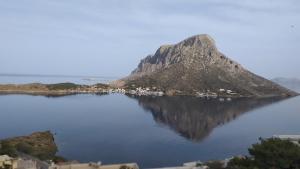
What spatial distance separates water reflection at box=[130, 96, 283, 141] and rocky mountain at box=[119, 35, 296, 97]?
22.7 m

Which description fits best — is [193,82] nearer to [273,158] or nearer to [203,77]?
[203,77]

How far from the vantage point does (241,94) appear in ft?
479

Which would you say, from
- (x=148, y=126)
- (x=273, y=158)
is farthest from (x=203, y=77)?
(x=273, y=158)

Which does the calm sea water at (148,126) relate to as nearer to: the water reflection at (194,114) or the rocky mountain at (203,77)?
the water reflection at (194,114)

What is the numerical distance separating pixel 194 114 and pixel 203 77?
218 feet

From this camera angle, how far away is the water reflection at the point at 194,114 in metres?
72.3

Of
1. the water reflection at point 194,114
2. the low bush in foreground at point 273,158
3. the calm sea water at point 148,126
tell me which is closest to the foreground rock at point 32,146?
the calm sea water at point 148,126

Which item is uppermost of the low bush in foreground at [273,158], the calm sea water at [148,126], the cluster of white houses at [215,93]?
the cluster of white houses at [215,93]

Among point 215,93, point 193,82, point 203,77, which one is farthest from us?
point 203,77

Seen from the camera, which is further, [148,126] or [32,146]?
[148,126]

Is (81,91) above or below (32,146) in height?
above

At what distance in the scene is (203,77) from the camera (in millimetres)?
156250

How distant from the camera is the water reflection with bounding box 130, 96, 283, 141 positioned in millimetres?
72262

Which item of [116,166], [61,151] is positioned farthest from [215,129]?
[116,166]
